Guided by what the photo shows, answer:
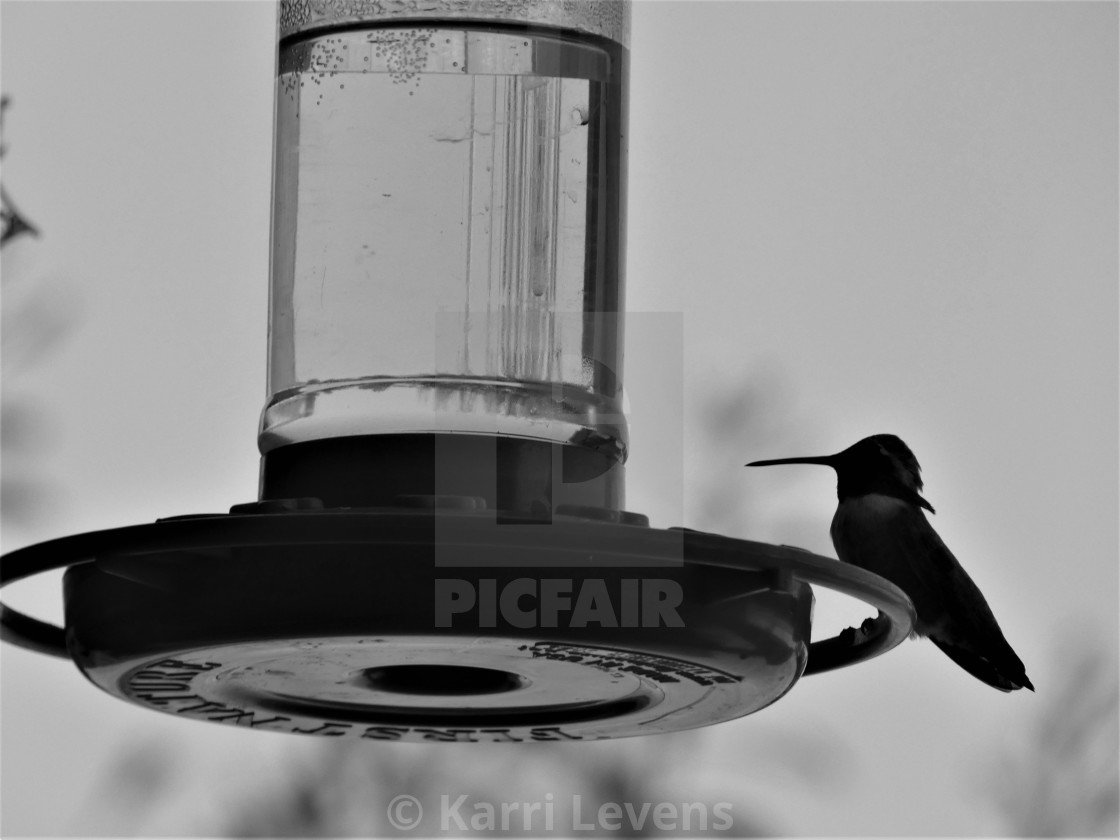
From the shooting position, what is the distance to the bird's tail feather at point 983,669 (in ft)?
11.3

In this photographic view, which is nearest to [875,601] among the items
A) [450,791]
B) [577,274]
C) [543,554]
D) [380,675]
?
[543,554]

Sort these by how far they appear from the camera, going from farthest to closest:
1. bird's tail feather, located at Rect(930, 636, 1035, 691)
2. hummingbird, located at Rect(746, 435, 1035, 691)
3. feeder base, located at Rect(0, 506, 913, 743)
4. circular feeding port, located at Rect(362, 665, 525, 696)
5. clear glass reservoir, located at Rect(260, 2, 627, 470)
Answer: hummingbird, located at Rect(746, 435, 1035, 691) → bird's tail feather, located at Rect(930, 636, 1035, 691) → clear glass reservoir, located at Rect(260, 2, 627, 470) → circular feeding port, located at Rect(362, 665, 525, 696) → feeder base, located at Rect(0, 506, 913, 743)

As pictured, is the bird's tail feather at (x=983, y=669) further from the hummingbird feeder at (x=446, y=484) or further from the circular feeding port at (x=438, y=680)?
the circular feeding port at (x=438, y=680)

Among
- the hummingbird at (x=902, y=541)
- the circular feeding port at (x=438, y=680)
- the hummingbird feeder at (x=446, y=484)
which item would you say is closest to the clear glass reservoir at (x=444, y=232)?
the hummingbird feeder at (x=446, y=484)

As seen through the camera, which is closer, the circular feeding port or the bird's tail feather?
the circular feeding port

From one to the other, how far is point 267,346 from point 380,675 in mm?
661

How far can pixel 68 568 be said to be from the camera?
7.06 ft

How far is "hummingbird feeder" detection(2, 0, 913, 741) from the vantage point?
1.92 metres

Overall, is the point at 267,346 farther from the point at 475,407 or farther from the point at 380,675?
the point at 380,675

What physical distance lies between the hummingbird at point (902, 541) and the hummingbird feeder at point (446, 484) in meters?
1.14

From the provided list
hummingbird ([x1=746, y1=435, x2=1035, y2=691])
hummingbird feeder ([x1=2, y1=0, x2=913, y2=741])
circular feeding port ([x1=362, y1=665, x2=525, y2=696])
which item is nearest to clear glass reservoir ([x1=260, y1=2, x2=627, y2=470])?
A: hummingbird feeder ([x1=2, y1=0, x2=913, y2=741])

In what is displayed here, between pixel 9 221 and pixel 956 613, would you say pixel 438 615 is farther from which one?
pixel 956 613

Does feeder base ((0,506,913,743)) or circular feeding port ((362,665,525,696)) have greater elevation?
feeder base ((0,506,913,743))

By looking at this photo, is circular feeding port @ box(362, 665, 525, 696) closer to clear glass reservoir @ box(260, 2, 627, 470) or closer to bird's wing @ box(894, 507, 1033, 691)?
clear glass reservoir @ box(260, 2, 627, 470)
